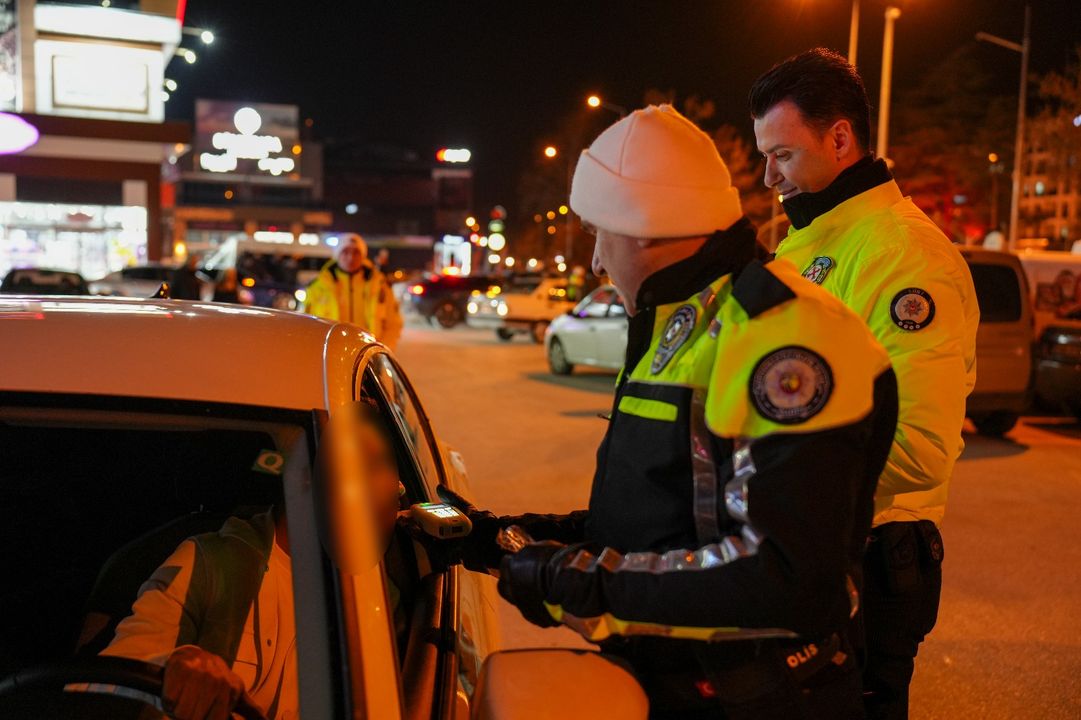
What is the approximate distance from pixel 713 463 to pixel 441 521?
Result: 0.61 meters

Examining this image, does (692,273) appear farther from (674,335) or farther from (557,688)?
(557,688)

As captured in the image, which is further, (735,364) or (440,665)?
(440,665)

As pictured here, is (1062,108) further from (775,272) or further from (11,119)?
(775,272)

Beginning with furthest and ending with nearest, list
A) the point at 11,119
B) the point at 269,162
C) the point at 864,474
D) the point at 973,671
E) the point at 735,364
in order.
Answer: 1. the point at 269,162
2. the point at 11,119
3. the point at 973,671
4. the point at 864,474
5. the point at 735,364

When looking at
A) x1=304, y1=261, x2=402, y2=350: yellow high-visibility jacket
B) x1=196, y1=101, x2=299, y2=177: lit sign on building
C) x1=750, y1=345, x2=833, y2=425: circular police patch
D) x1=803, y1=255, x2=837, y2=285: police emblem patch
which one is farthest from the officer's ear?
x1=196, y1=101, x2=299, y2=177: lit sign on building

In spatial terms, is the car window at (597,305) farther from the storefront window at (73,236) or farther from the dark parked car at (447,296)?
the storefront window at (73,236)

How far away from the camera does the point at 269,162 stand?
220 ft

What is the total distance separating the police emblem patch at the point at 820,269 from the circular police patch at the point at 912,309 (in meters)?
0.21

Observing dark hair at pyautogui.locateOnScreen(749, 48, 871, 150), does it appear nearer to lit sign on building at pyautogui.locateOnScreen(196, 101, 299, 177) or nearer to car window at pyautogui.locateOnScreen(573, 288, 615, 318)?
car window at pyautogui.locateOnScreen(573, 288, 615, 318)

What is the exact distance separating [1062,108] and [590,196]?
31769 mm

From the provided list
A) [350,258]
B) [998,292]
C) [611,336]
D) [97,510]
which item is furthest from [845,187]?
[611,336]

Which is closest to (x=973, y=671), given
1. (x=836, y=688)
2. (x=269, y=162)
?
(x=836, y=688)

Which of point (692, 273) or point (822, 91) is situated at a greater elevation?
point (822, 91)

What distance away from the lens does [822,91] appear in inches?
95.1
